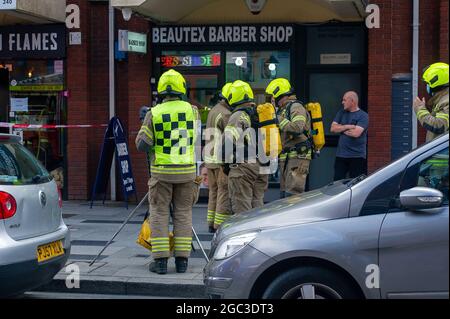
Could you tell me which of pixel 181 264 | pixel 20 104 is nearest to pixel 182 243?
pixel 181 264

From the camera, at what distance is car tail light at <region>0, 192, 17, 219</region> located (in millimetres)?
5676

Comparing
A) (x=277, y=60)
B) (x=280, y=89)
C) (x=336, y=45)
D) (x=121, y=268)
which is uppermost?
(x=336, y=45)

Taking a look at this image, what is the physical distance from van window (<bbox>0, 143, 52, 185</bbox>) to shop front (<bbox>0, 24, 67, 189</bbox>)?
6.26m

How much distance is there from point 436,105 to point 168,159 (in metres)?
2.94

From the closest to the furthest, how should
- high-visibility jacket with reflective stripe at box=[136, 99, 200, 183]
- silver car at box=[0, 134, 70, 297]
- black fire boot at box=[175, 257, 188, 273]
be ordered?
silver car at box=[0, 134, 70, 297]
high-visibility jacket with reflective stripe at box=[136, 99, 200, 183]
black fire boot at box=[175, 257, 188, 273]

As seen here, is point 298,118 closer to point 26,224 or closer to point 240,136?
point 240,136

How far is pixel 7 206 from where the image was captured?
5719 millimetres

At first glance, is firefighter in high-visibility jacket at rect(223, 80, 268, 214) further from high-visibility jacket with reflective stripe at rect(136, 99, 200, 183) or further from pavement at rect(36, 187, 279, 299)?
high-visibility jacket with reflective stripe at rect(136, 99, 200, 183)

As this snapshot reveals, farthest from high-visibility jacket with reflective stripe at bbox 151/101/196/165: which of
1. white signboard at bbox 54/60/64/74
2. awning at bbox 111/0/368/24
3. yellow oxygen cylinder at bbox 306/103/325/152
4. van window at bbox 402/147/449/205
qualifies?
white signboard at bbox 54/60/64/74

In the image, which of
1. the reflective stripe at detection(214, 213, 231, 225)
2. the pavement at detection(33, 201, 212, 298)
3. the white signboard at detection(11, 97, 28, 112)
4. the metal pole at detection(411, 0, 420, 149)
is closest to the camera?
the pavement at detection(33, 201, 212, 298)

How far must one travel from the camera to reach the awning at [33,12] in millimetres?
11258

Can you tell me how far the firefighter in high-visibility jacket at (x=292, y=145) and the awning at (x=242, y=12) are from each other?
292 cm
